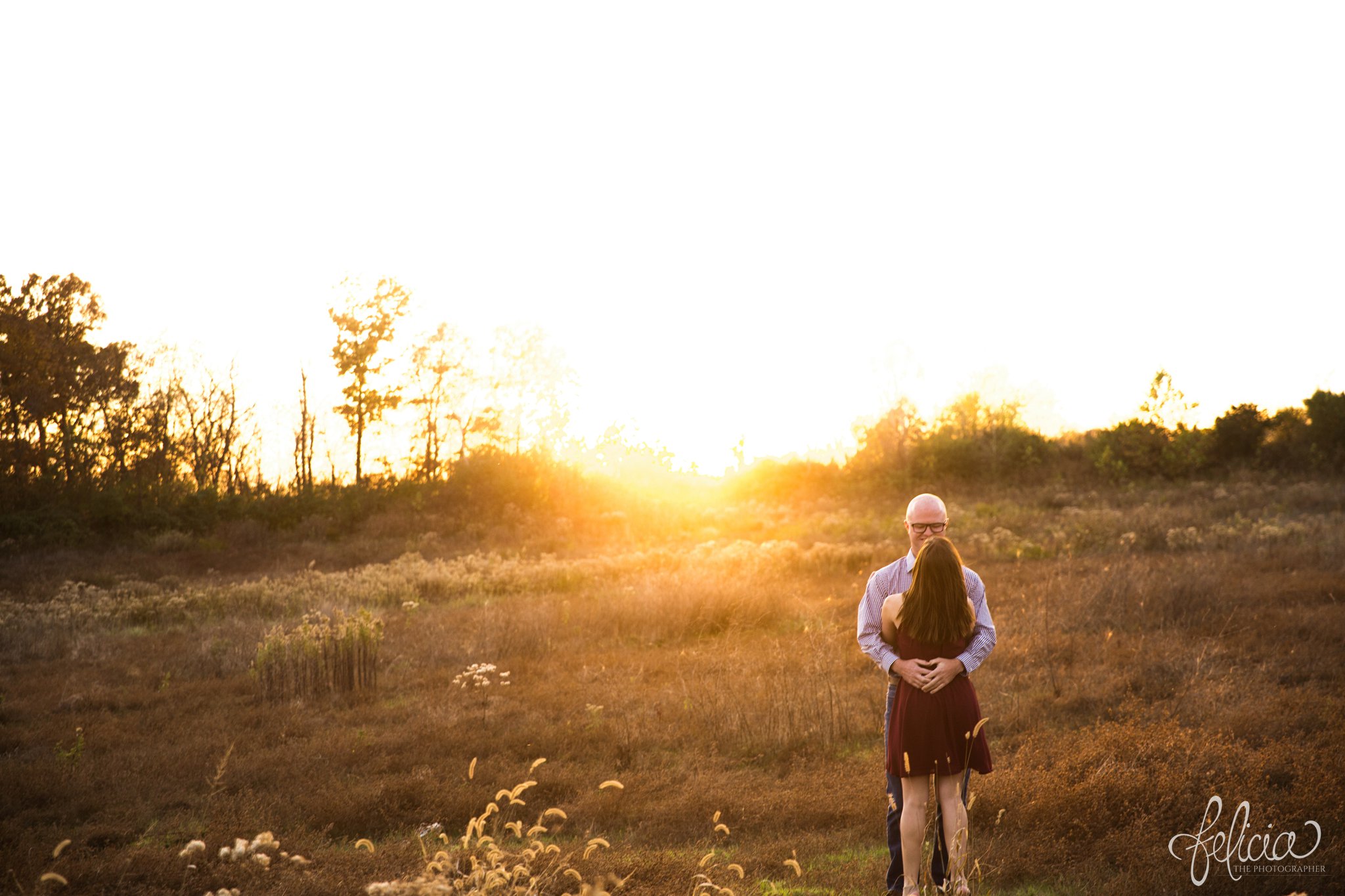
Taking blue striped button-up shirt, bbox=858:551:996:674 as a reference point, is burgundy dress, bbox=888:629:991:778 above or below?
below

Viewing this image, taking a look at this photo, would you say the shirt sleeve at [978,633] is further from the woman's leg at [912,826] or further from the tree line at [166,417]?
the tree line at [166,417]

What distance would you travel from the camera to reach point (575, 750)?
27.3 feet

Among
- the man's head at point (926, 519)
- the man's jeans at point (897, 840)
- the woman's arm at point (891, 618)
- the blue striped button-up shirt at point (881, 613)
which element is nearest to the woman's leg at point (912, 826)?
the man's jeans at point (897, 840)

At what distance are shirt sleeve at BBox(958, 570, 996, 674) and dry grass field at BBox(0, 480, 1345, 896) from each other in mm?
1553

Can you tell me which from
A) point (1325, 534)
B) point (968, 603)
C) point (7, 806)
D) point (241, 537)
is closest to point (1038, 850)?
point (968, 603)

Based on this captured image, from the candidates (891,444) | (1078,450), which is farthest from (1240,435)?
(891,444)

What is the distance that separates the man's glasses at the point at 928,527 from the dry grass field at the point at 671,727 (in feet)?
6.17

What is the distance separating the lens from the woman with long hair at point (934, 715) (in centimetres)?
435

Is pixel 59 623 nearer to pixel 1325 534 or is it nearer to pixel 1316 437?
pixel 1325 534

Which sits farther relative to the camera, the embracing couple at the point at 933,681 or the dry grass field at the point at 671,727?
the dry grass field at the point at 671,727

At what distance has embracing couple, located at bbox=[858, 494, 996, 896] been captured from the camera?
4.35 m

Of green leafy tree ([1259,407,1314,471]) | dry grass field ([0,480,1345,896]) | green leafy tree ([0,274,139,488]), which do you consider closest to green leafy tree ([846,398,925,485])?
green leafy tree ([1259,407,1314,471])

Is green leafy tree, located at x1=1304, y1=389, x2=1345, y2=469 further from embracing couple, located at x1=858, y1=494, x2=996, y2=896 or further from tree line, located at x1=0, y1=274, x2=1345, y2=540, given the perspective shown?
embracing couple, located at x1=858, y1=494, x2=996, y2=896

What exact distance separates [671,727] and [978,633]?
4903 mm
